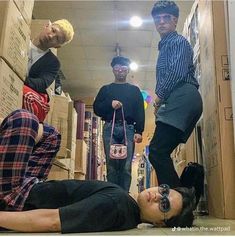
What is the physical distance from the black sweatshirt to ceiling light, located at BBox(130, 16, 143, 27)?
148 cm

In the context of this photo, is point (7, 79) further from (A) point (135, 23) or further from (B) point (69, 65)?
(B) point (69, 65)

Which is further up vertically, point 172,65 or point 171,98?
point 172,65

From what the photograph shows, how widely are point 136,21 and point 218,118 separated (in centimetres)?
234

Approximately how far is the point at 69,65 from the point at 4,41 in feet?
11.5

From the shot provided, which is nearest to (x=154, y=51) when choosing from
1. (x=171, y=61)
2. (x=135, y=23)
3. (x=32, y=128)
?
(x=135, y=23)

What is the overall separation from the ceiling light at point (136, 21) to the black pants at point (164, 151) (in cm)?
238

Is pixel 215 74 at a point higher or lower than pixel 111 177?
higher

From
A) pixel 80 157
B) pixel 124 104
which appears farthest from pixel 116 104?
pixel 80 157

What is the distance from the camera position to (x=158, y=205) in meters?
1.32

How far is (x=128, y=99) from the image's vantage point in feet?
8.65

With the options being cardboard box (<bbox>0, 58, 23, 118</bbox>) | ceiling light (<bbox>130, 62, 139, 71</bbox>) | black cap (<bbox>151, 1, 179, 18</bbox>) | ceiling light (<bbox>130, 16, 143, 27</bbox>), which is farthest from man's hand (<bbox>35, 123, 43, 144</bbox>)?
ceiling light (<bbox>130, 62, 139, 71</bbox>)

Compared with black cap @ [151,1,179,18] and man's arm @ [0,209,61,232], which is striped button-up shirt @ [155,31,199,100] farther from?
man's arm @ [0,209,61,232]

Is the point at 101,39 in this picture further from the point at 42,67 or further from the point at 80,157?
the point at 42,67

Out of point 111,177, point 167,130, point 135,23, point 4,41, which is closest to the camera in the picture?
point 4,41
